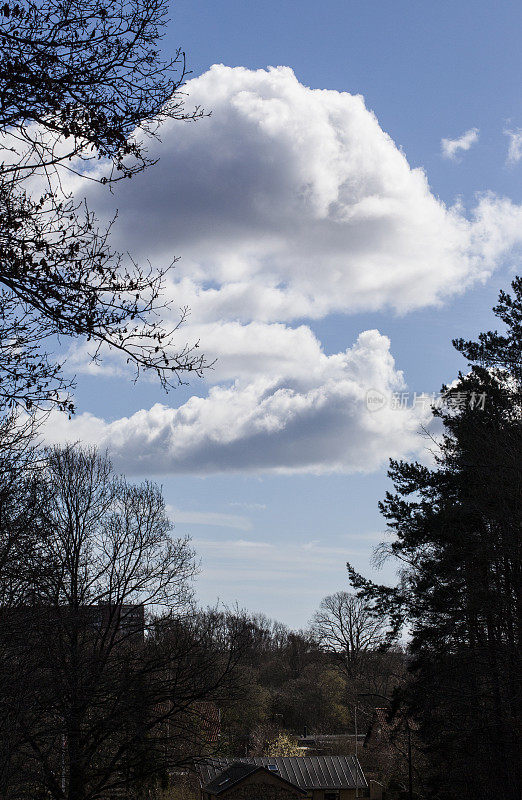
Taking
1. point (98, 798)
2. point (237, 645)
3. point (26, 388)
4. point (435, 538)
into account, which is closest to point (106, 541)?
point (237, 645)

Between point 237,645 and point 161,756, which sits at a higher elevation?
point 237,645

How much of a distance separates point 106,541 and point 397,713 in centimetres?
1464

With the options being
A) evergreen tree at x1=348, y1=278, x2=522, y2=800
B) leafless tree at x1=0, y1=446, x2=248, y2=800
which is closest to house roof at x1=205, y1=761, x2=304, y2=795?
evergreen tree at x1=348, y1=278, x2=522, y2=800

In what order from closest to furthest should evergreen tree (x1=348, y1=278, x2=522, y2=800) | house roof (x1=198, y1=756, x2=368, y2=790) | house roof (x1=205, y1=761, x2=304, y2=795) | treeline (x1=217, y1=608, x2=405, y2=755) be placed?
evergreen tree (x1=348, y1=278, x2=522, y2=800) → house roof (x1=205, y1=761, x2=304, y2=795) → house roof (x1=198, y1=756, x2=368, y2=790) → treeline (x1=217, y1=608, x2=405, y2=755)

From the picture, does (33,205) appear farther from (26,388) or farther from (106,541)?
(106,541)

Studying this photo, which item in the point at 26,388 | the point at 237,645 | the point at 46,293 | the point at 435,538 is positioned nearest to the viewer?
the point at 46,293

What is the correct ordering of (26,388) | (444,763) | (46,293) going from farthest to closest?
(444,763), (26,388), (46,293)

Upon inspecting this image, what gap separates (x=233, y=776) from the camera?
141 feet

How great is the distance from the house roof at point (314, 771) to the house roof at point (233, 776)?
225 centimetres

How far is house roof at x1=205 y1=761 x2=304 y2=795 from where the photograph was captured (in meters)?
41.7

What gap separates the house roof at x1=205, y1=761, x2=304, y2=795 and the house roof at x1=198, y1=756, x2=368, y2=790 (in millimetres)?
2251

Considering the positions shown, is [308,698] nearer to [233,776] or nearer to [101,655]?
[233,776]

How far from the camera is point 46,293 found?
21.7ft

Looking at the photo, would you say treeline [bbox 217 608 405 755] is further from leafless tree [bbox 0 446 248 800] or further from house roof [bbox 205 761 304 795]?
leafless tree [bbox 0 446 248 800]
